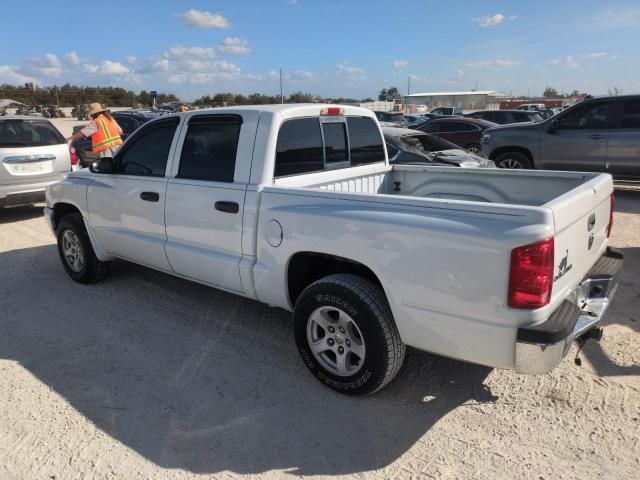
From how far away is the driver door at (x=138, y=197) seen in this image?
426 cm

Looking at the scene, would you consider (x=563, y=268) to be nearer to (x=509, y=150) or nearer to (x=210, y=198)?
(x=210, y=198)

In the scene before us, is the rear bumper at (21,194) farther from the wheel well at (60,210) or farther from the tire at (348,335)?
the tire at (348,335)

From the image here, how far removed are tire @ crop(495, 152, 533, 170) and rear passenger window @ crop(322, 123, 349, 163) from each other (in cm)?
708

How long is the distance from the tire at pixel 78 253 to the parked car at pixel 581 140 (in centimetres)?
824

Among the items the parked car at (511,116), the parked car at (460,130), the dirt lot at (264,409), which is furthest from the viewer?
the parked car at (511,116)

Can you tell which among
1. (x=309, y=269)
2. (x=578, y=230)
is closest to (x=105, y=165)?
(x=309, y=269)

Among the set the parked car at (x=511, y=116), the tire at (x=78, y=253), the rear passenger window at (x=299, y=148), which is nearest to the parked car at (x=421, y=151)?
the rear passenger window at (x=299, y=148)

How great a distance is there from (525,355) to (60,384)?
3013mm

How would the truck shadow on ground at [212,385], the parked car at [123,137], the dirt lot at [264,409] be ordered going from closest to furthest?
the dirt lot at [264,409] < the truck shadow on ground at [212,385] < the parked car at [123,137]

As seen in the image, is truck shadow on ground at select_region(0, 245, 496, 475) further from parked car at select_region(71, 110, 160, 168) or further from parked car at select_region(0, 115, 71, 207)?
parked car at select_region(71, 110, 160, 168)

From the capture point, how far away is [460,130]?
47.3ft

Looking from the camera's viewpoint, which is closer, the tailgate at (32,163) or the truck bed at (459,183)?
the truck bed at (459,183)

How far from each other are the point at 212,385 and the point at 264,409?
47 centimetres

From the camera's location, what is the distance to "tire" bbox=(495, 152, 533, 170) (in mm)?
10336
